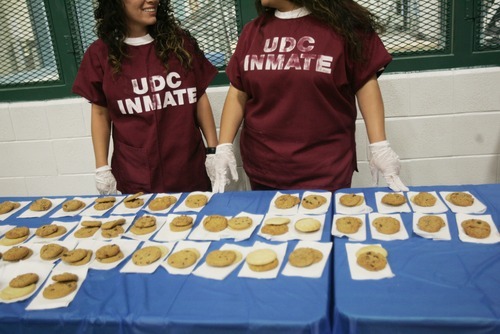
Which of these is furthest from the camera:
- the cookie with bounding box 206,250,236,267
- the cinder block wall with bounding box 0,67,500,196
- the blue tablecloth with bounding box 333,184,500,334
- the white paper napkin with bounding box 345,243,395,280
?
the cinder block wall with bounding box 0,67,500,196

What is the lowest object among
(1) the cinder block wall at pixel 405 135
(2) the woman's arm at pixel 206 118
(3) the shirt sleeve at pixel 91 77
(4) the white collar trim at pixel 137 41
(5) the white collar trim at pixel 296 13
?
(1) the cinder block wall at pixel 405 135

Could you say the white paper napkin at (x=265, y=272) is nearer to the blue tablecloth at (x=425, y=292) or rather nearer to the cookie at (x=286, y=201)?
the blue tablecloth at (x=425, y=292)

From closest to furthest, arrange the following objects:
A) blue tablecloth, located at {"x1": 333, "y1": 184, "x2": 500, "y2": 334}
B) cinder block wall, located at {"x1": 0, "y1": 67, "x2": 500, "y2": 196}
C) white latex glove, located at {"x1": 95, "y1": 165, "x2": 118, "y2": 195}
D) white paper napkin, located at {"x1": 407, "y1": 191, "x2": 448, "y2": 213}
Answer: blue tablecloth, located at {"x1": 333, "y1": 184, "x2": 500, "y2": 334} → white paper napkin, located at {"x1": 407, "y1": 191, "x2": 448, "y2": 213} → white latex glove, located at {"x1": 95, "y1": 165, "x2": 118, "y2": 195} → cinder block wall, located at {"x1": 0, "y1": 67, "x2": 500, "y2": 196}

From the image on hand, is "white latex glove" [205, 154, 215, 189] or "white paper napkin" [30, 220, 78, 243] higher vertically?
"white paper napkin" [30, 220, 78, 243]

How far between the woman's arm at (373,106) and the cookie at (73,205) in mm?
1148

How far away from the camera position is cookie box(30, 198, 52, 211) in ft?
5.33

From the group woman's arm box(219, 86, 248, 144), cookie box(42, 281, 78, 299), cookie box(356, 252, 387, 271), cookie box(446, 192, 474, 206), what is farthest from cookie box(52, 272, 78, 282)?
cookie box(446, 192, 474, 206)

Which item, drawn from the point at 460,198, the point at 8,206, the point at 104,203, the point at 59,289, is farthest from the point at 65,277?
the point at 460,198

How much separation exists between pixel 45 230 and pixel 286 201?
31.1 inches

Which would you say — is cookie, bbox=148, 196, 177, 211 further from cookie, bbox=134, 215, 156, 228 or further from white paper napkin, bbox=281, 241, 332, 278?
white paper napkin, bbox=281, 241, 332, 278

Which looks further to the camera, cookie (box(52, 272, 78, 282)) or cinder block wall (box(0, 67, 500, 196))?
cinder block wall (box(0, 67, 500, 196))

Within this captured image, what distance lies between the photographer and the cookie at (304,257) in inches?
42.3

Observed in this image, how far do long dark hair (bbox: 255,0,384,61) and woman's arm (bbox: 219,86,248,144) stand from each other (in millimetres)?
436

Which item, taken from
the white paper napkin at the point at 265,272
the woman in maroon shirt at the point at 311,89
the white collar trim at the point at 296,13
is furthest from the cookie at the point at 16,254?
the white collar trim at the point at 296,13
